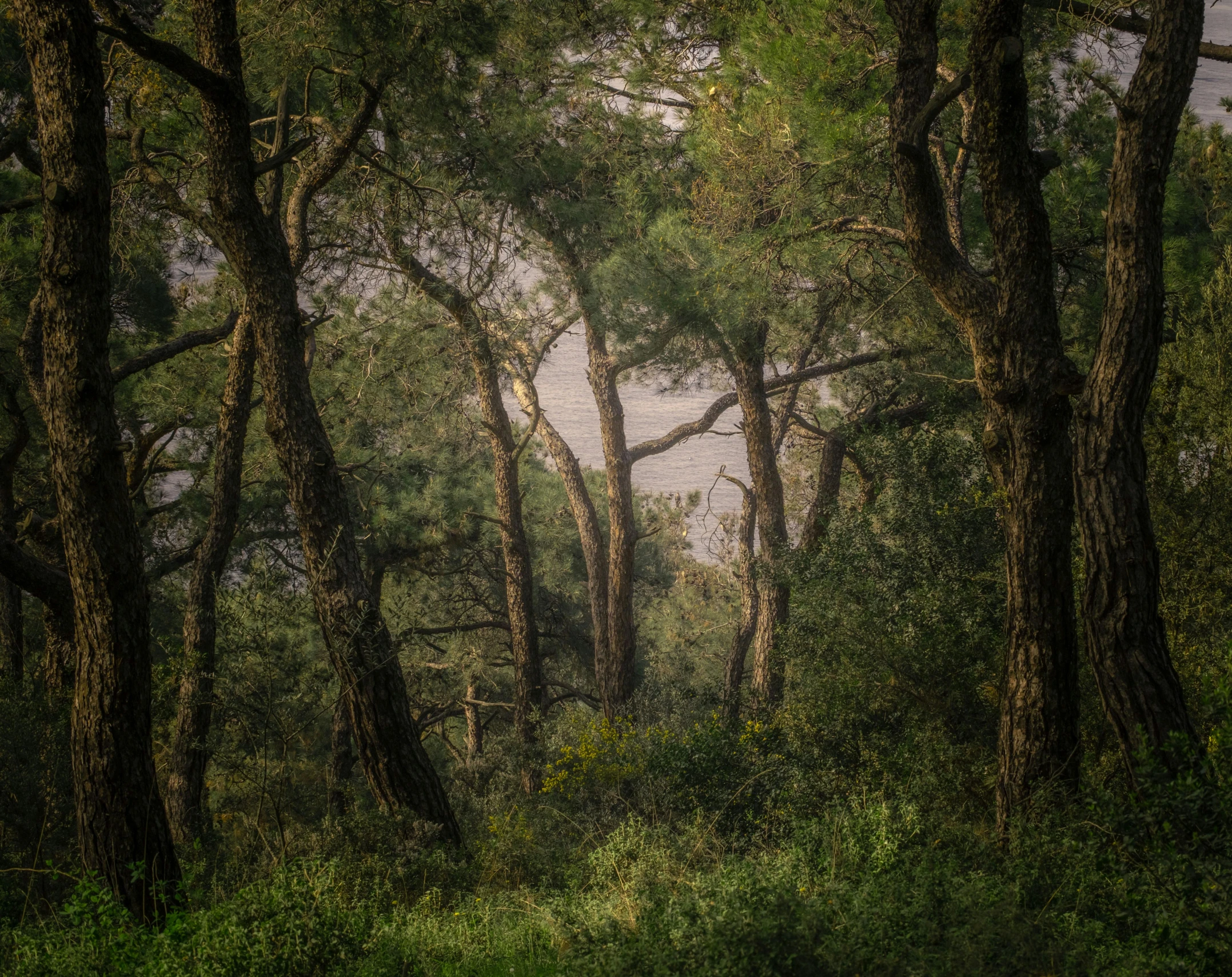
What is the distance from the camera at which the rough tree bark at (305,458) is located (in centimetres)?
634

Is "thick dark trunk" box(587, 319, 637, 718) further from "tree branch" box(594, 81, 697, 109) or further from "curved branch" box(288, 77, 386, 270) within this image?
"curved branch" box(288, 77, 386, 270)

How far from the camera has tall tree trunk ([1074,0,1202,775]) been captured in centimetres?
530

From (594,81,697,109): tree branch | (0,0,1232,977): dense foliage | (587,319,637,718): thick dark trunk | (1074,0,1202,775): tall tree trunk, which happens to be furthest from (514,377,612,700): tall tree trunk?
(1074,0,1202,775): tall tree trunk

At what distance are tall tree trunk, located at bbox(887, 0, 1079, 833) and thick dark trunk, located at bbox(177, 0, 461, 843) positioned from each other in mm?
3687

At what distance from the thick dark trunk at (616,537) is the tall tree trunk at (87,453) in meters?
9.53

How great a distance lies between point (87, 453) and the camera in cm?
503

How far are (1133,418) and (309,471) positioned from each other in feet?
16.2

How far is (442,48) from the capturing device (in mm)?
8406

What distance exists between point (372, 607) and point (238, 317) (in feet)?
→ 12.6

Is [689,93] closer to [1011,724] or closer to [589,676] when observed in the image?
[1011,724]

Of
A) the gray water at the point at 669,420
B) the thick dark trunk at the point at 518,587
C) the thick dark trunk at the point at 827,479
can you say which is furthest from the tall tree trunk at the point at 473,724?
the thick dark trunk at the point at 827,479

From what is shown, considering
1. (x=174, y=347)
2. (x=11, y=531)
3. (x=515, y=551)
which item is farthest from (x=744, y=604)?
(x=11, y=531)

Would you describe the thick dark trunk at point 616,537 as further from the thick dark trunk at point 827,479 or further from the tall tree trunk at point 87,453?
the tall tree trunk at point 87,453

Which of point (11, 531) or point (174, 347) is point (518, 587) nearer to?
point (11, 531)
